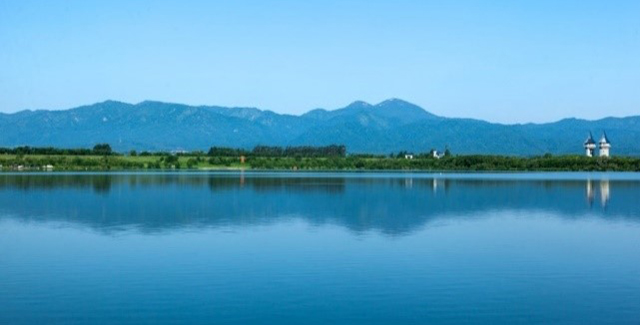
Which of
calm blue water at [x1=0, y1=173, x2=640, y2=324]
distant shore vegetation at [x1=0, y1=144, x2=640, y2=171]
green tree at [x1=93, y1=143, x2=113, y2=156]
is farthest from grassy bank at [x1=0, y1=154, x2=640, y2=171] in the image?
calm blue water at [x1=0, y1=173, x2=640, y2=324]

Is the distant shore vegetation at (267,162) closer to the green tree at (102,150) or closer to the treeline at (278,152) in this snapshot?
the green tree at (102,150)

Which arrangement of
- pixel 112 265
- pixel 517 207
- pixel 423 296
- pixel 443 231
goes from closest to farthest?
pixel 423 296 → pixel 112 265 → pixel 443 231 → pixel 517 207

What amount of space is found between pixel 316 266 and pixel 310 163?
137 m

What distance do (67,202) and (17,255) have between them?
23462mm

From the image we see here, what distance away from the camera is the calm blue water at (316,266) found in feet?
50.6

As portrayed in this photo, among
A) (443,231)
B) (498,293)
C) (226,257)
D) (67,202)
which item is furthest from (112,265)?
(67,202)

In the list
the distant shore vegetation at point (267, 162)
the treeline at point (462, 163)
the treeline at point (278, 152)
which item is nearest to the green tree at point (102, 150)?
the distant shore vegetation at point (267, 162)

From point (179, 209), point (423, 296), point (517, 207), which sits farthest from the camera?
point (517, 207)

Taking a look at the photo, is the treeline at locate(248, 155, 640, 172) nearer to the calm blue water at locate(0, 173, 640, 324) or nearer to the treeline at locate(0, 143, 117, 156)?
the treeline at locate(0, 143, 117, 156)

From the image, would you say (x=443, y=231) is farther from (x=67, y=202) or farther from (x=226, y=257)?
(x=67, y=202)

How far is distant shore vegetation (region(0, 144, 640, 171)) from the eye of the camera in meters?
136

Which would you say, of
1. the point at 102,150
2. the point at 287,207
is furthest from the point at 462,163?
the point at 287,207

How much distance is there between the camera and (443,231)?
30297mm

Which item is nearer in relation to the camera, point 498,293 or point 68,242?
point 498,293
